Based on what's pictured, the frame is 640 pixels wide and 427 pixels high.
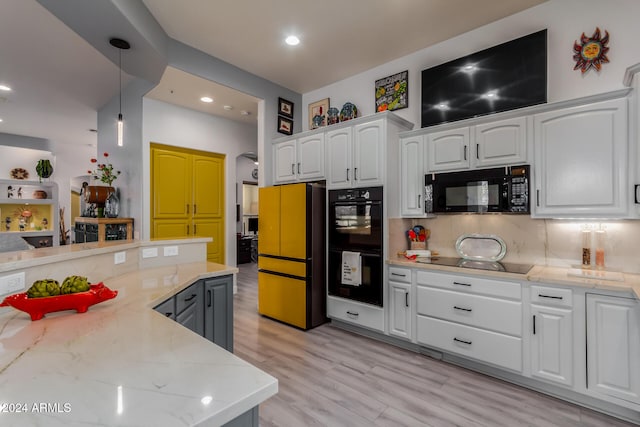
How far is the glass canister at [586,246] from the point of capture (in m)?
2.46

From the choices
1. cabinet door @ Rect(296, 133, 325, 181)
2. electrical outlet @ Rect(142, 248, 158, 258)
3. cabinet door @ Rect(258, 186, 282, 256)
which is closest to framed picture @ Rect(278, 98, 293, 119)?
cabinet door @ Rect(296, 133, 325, 181)

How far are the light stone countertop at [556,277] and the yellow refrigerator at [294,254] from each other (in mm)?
1104

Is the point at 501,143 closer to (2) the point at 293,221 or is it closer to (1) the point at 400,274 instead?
(1) the point at 400,274

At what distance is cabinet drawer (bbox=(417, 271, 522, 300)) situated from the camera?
7.82 ft

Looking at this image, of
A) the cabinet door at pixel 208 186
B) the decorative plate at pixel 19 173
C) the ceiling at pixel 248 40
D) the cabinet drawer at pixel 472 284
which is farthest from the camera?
the decorative plate at pixel 19 173

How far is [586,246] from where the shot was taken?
248 cm

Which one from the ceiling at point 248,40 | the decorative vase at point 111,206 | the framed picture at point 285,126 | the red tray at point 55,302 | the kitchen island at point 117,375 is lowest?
the kitchen island at point 117,375

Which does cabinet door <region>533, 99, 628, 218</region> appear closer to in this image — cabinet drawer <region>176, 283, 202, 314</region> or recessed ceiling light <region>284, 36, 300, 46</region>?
recessed ceiling light <region>284, 36, 300, 46</region>

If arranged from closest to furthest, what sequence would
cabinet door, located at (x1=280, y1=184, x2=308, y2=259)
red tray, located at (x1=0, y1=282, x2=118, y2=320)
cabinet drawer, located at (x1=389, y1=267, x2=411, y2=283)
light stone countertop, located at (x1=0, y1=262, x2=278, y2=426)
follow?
1. light stone countertop, located at (x1=0, y1=262, x2=278, y2=426)
2. red tray, located at (x1=0, y1=282, x2=118, y2=320)
3. cabinet drawer, located at (x1=389, y1=267, x2=411, y2=283)
4. cabinet door, located at (x1=280, y1=184, x2=308, y2=259)

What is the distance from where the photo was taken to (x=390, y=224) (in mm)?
3156

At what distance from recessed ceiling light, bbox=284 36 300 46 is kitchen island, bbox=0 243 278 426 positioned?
9.30 ft

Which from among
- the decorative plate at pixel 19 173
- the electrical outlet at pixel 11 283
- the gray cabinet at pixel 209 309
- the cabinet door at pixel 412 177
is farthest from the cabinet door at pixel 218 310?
the decorative plate at pixel 19 173

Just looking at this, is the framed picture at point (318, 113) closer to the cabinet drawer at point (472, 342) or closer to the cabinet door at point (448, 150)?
the cabinet door at point (448, 150)

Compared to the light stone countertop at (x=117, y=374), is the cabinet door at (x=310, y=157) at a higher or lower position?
higher
